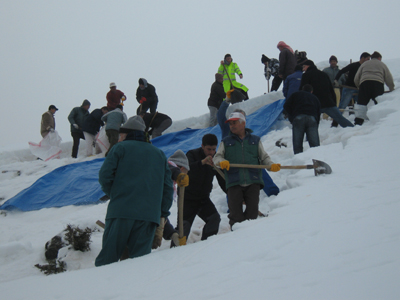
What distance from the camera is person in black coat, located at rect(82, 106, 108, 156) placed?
1009 centimetres

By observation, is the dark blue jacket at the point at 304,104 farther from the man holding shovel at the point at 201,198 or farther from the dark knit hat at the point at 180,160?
the dark knit hat at the point at 180,160

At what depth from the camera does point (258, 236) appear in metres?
2.79

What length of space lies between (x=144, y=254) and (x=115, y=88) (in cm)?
790

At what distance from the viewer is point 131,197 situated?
9.85ft

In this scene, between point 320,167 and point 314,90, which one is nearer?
point 320,167

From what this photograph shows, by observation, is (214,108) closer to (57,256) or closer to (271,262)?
(57,256)

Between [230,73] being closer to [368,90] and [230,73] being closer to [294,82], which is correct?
[294,82]

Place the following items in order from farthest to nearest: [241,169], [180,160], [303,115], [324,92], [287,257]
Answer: [324,92], [303,115], [241,169], [180,160], [287,257]

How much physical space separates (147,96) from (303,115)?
17.8 feet

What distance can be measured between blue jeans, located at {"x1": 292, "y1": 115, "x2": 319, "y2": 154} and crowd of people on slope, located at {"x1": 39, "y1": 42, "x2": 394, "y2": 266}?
2cm

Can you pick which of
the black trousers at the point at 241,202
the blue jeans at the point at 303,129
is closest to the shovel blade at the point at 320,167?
the black trousers at the point at 241,202

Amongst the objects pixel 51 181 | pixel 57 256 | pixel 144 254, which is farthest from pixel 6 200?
pixel 144 254

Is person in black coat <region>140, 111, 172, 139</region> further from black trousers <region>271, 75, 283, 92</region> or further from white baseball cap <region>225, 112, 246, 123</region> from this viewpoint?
white baseball cap <region>225, 112, 246, 123</region>

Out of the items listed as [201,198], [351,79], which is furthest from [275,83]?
[201,198]
